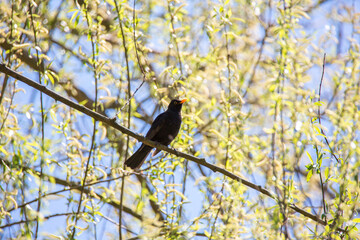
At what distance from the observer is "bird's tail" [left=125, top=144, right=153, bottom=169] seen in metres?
4.16

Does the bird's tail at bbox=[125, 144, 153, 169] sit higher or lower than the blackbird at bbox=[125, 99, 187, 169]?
lower

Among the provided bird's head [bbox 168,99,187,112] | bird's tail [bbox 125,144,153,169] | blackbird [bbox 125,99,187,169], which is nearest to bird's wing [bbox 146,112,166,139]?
blackbird [bbox 125,99,187,169]

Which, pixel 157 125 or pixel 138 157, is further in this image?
pixel 157 125

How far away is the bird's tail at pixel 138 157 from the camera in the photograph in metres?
4.16

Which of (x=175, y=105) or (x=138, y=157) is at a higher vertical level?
(x=175, y=105)

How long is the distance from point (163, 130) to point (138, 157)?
47 centimetres

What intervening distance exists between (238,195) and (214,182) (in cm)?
34

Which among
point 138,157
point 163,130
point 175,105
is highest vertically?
point 175,105

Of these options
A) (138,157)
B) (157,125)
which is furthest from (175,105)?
(138,157)

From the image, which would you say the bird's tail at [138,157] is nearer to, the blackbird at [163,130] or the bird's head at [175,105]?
the blackbird at [163,130]

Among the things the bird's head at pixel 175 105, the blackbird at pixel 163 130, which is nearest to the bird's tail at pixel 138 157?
the blackbird at pixel 163 130

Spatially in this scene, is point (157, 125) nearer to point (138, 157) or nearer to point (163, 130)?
point (163, 130)

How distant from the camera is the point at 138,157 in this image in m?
4.25

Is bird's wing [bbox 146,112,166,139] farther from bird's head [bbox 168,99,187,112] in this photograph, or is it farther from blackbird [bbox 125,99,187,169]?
bird's head [bbox 168,99,187,112]
